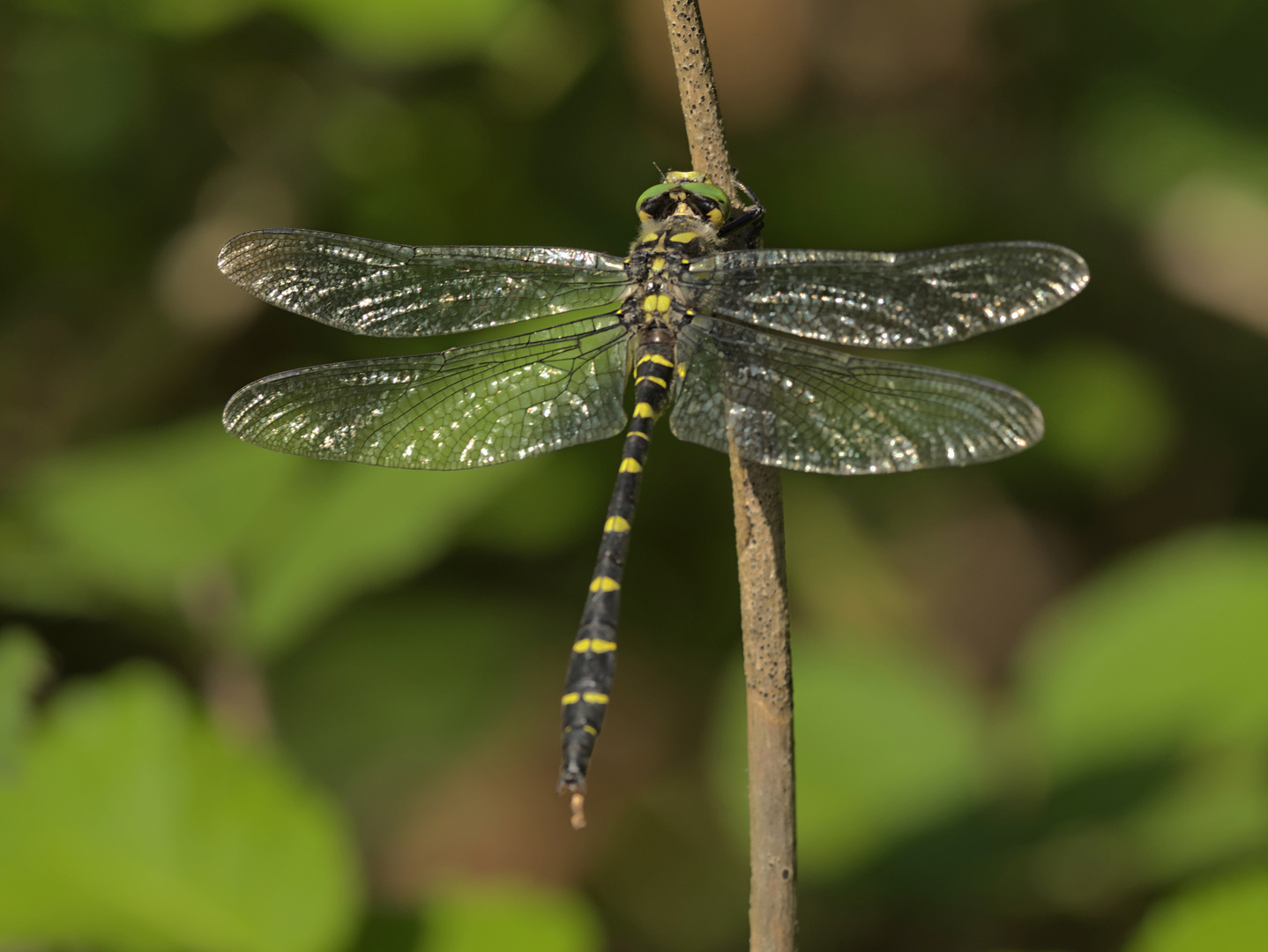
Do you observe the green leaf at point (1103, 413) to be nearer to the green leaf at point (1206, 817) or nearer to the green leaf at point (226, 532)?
the green leaf at point (1206, 817)

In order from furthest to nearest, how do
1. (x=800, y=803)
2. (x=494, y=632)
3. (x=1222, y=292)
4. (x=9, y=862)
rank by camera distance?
1. (x=494, y=632)
2. (x=1222, y=292)
3. (x=800, y=803)
4. (x=9, y=862)

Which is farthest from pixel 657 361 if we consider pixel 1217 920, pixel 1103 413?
pixel 1103 413

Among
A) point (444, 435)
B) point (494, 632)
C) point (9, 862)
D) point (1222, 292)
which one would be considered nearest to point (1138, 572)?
point (1222, 292)

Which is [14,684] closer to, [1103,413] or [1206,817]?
[1206,817]

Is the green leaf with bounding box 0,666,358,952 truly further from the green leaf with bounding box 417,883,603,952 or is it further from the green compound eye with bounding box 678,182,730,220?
the green compound eye with bounding box 678,182,730,220

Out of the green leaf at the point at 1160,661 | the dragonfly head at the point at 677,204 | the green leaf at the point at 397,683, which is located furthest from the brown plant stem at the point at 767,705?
the green leaf at the point at 397,683

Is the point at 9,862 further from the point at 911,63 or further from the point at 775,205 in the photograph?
the point at 911,63
